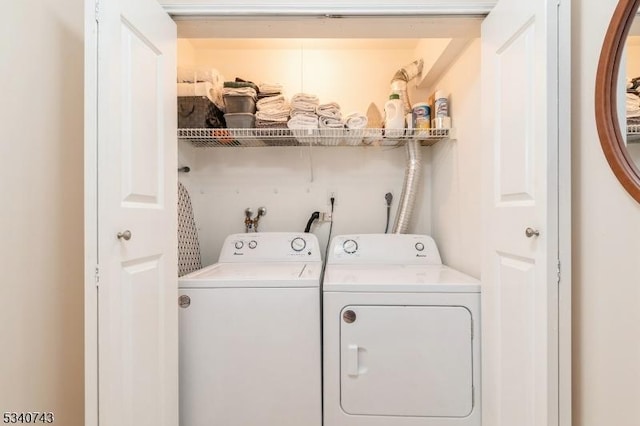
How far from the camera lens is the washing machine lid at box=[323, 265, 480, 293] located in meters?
1.47

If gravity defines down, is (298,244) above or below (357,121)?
below

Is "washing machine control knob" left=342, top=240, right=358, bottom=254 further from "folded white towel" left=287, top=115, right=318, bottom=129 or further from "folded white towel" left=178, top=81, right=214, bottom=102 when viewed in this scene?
"folded white towel" left=178, top=81, right=214, bottom=102

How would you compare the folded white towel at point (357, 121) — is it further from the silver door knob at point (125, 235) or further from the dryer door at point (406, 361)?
the silver door knob at point (125, 235)

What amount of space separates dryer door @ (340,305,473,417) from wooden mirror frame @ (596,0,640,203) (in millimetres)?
846

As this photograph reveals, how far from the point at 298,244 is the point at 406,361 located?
40.2 inches

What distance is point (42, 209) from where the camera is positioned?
1.07m

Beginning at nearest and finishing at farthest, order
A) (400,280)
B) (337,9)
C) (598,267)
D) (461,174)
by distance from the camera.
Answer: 1. (598,267)
2. (337,9)
3. (400,280)
4. (461,174)

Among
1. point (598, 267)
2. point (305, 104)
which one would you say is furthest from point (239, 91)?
point (598, 267)

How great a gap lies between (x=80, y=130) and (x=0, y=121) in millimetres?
297

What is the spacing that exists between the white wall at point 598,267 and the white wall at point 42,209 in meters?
1.71

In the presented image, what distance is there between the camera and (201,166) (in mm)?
2432

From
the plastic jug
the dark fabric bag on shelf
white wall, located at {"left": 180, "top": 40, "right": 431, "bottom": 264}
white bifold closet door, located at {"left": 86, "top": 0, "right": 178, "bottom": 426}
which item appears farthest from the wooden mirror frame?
the dark fabric bag on shelf

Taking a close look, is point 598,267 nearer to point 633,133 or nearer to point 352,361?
point 633,133

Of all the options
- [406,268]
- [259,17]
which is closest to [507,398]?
[406,268]
